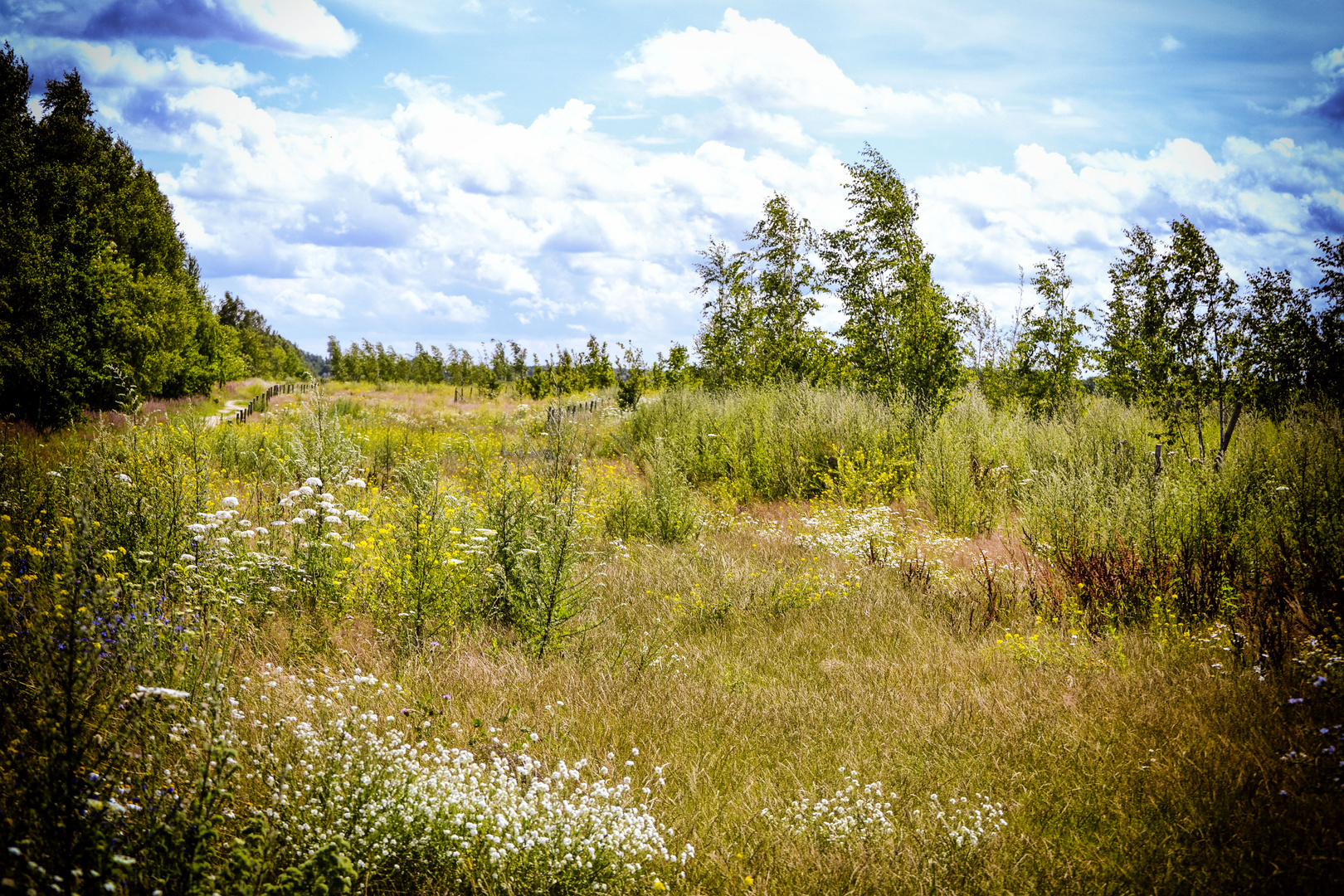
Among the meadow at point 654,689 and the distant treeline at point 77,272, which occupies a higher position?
the distant treeline at point 77,272

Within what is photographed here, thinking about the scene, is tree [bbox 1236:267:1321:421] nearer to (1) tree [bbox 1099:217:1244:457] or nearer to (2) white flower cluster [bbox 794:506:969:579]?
(1) tree [bbox 1099:217:1244:457]

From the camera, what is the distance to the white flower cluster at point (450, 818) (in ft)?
8.12

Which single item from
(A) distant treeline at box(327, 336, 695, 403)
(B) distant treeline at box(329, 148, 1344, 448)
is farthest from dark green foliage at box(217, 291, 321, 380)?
(B) distant treeline at box(329, 148, 1344, 448)

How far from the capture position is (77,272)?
17078 millimetres

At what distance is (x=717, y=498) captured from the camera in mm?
10547

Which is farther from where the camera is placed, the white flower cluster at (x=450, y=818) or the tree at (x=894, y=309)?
the tree at (x=894, y=309)

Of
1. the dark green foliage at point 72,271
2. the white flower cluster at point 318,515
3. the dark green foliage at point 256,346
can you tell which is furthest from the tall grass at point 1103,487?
the dark green foliage at point 256,346

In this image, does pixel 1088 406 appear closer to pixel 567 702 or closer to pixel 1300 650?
pixel 1300 650

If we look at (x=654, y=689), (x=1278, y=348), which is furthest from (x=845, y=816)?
(x=1278, y=348)

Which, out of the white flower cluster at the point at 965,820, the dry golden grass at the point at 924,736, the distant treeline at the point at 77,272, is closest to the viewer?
the dry golden grass at the point at 924,736

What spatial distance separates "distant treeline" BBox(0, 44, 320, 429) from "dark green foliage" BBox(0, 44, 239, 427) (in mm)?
36

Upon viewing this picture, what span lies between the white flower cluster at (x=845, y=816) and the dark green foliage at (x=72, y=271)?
1023 cm

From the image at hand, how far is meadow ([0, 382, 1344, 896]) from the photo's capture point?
250 centimetres

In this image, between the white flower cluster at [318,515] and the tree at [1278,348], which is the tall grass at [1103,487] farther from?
the white flower cluster at [318,515]
